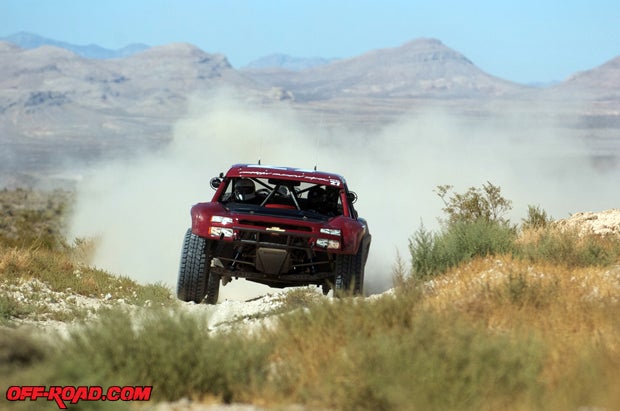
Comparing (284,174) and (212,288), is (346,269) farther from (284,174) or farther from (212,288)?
(212,288)

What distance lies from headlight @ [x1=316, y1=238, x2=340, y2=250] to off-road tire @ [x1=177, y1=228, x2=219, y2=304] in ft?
5.09

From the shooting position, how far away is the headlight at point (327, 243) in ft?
47.3

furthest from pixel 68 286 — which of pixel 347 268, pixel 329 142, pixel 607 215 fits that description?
pixel 329 142

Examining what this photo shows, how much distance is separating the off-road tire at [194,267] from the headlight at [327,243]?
1.55m

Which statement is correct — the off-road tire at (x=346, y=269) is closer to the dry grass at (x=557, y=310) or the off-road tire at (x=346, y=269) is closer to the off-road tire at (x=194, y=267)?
the dry grass at (x=557, y=310)

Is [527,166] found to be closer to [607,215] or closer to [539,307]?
[607,215]

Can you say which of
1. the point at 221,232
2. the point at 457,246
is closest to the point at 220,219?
the point at 221,232

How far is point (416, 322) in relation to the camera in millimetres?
8156

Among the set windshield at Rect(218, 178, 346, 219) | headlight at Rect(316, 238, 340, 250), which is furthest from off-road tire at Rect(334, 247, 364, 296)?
windshield at Rect(218, 178, 346, 219)

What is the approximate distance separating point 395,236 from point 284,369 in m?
69.1

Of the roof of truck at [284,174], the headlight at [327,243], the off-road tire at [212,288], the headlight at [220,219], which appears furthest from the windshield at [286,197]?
the headlight at [327,243]

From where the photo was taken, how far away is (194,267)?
14.9m

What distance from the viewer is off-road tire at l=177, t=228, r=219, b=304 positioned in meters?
14.8

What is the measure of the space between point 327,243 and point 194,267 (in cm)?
183
